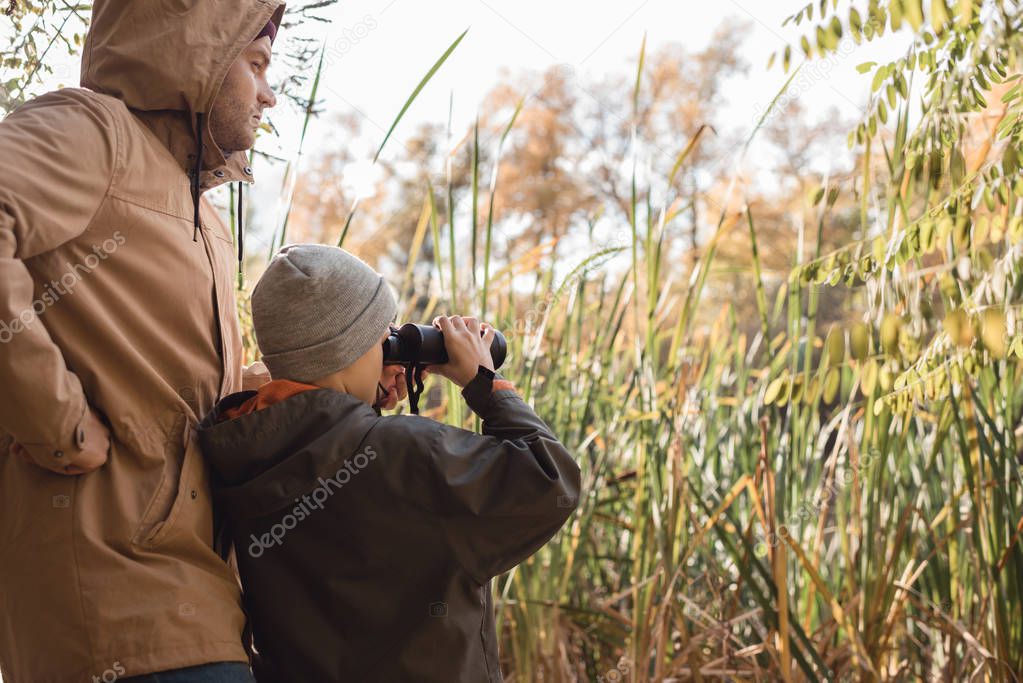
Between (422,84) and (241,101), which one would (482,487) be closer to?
(241,101)

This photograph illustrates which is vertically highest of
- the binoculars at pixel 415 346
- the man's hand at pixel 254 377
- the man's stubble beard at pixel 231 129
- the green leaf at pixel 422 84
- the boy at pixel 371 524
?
the green leaf at pixel 422 84

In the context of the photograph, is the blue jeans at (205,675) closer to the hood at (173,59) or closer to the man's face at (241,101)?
the hood at (173,59)

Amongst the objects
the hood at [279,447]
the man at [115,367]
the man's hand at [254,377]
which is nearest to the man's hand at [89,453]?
the man at [115,367]

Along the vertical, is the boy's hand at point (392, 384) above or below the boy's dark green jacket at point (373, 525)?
above

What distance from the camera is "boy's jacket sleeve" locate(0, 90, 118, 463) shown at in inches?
41.4

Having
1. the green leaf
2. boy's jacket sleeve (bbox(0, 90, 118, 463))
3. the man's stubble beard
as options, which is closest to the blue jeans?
boy's jacket sleeve (bbox(0, 90, 118, 463))

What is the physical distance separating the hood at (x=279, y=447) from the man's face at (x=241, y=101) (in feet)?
1.30

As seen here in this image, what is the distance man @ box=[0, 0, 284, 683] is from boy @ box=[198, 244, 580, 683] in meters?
0.06

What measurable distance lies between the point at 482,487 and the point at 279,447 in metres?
0.25

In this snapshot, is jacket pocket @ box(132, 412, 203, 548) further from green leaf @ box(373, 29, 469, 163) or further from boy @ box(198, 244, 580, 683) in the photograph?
green leaf @ box(373, 29, 469, 163)

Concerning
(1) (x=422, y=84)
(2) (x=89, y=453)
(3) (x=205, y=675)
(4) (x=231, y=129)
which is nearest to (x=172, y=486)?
(2) (x=89, y=453)

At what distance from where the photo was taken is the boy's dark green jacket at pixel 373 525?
1.21 metres

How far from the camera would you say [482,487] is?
1222 millimetres

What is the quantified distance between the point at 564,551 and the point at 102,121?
1669 mm
